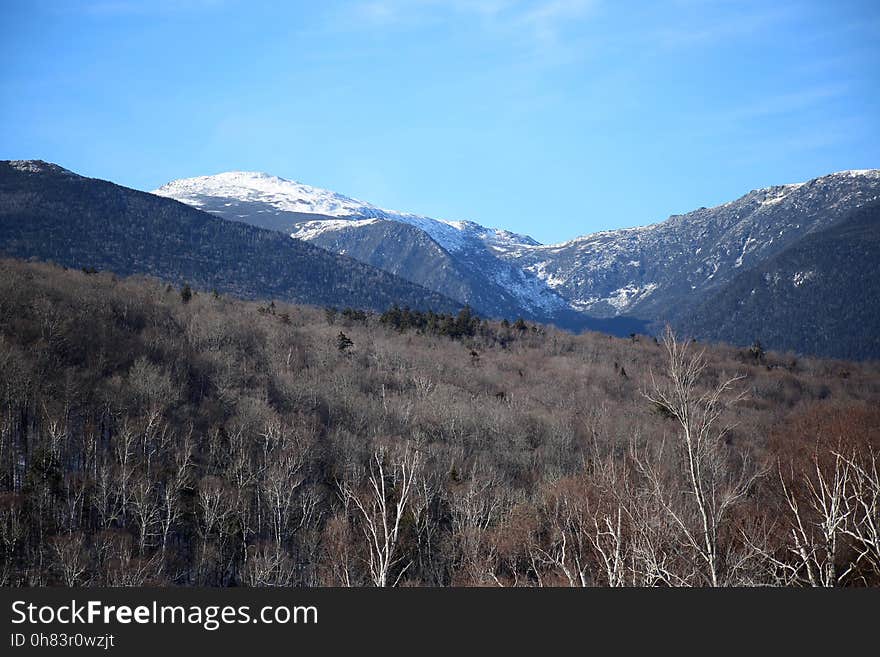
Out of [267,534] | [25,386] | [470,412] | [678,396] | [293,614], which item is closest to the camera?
[293,614]

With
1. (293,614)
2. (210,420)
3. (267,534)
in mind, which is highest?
(293,614)

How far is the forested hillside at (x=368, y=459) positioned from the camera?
82.8 feet

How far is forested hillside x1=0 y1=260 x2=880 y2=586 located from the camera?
Result: 994 inches

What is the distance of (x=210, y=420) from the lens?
3504 inches

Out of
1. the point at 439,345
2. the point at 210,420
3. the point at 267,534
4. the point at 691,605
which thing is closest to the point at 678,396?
the point at 691,605

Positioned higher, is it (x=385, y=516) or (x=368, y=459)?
(x=385, y=516)

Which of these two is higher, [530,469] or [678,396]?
[678,396]

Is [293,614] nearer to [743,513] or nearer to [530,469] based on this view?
[743,513]

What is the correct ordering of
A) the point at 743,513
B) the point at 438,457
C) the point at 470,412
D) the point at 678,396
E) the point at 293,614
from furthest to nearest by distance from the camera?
the point at 470,412
the point at 438,457
the point at 743,513
the point at 678,396
the point at 293,614

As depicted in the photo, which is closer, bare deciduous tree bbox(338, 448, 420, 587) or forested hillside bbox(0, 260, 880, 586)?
bare deciduous tree bbox(338, 448, 420, 587)

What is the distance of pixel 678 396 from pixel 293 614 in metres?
10.5

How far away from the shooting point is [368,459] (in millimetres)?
85375

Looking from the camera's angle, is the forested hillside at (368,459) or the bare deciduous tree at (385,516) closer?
the bare deciduous tree at (385,516)

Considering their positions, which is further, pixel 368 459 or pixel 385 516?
pixel 368 459
